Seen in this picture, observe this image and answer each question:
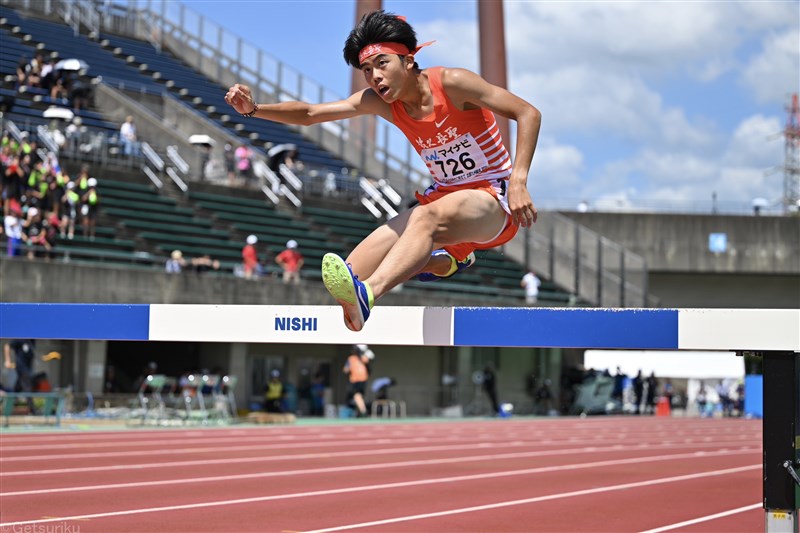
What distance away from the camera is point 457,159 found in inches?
193

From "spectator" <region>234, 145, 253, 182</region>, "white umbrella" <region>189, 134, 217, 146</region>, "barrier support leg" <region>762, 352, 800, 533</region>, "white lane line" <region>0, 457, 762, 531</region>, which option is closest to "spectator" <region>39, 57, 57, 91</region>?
"white umbrella" <region>189, 134, 217, 146</region>

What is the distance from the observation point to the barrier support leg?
454cm

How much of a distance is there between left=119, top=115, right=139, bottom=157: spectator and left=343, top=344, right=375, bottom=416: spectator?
6.14 m

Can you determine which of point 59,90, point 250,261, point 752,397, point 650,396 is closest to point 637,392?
point 650,396

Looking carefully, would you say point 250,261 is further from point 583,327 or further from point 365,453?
point 583,327

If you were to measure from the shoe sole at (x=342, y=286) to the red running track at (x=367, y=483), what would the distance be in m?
2.89

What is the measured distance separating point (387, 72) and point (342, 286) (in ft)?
3.04

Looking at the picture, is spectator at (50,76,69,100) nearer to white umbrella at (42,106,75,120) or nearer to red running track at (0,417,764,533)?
white umbrella at (42,106,75,120)

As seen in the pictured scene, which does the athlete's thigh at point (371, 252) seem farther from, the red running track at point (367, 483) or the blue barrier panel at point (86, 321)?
the red running track at point (367, 483)

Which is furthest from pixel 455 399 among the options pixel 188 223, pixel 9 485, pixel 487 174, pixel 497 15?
pixel 487 174

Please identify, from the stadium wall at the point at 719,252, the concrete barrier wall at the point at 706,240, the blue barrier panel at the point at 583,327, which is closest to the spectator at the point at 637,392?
the stadium wall at the point at 719,252

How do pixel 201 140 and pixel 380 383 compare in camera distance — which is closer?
pixel 380 383

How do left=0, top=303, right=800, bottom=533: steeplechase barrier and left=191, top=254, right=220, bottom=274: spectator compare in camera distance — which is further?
left=191, top=254, right=220, bottom=274: spectator

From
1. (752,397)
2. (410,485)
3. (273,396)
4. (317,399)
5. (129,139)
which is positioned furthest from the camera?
(752,397)
